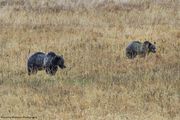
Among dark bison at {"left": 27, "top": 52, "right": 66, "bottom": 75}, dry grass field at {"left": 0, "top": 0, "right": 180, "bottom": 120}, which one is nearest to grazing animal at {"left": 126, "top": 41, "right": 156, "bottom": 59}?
dry grass field at {"left": 0, "top": 0, "right": 180, "bottom": 120}

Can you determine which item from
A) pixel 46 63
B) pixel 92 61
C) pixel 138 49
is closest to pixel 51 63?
pixel 46 63

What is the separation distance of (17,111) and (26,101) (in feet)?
2.39

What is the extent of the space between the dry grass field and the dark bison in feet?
0.69

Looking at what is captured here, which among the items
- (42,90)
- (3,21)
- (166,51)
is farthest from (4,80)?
(3,21)

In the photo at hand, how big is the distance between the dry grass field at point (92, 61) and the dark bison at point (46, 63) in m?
0.21

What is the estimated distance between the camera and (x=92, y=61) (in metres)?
16.2

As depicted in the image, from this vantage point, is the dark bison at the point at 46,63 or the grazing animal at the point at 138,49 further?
the grazing animal at the point at 138,49

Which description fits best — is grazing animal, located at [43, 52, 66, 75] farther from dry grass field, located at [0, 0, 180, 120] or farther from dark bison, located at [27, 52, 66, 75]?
dry grass field, located at [0, 0, 180, 120]

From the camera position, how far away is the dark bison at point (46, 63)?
47.2 ft

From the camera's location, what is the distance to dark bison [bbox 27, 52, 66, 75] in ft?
47.2

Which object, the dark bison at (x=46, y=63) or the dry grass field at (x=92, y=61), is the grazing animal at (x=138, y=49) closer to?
the dry grass field at (x=92, y=61)

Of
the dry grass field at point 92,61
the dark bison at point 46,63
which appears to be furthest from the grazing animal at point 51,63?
the dry grass field at point 92,61

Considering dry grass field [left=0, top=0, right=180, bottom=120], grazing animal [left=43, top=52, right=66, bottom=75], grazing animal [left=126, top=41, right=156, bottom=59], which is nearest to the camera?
dry grass field [left=0, top=0, right=180, bottom=120]

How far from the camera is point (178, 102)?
35.9 ft
